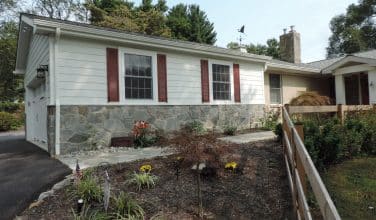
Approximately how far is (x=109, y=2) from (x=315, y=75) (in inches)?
801

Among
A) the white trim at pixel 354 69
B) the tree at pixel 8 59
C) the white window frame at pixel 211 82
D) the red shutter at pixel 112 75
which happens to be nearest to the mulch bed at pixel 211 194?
the red shutter at pixel 112 75

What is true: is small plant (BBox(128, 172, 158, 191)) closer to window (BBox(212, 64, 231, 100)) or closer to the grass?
the grass

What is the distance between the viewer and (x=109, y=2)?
27.8 metres

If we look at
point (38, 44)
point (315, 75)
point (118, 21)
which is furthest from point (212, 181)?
point (118, 21)

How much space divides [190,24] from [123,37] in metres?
24.1

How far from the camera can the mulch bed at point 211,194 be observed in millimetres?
3869

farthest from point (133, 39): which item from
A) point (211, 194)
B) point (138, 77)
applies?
point (211, 194)

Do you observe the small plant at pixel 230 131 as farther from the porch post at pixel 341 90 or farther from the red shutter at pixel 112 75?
the porch post at pixel 341 90

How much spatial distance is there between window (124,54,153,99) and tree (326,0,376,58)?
32721 millimetres

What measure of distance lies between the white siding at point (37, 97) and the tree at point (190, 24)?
1949cm

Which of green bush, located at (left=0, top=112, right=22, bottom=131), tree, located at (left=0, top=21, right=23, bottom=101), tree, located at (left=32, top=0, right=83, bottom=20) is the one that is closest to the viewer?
green bush, located at (left=0, top=112, right=22, bottom=131)

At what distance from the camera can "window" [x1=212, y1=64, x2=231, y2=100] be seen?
10.8m

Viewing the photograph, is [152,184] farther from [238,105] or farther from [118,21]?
[118,21]

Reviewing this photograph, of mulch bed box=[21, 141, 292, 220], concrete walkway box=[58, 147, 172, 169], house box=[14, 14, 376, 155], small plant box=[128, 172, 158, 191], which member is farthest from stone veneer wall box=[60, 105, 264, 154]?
small plant box=[128, 172, 158, 191]
